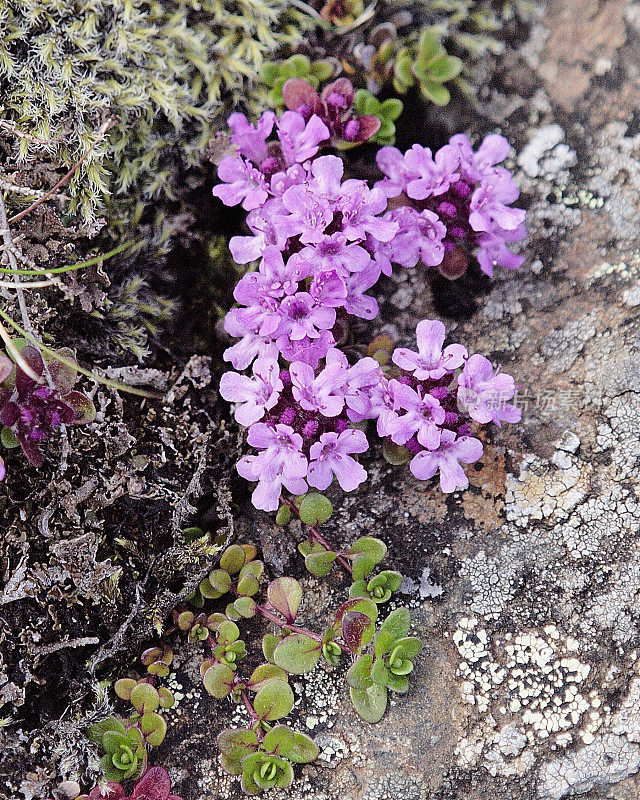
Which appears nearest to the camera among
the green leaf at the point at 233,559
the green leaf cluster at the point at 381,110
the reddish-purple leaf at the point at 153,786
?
the reddish-purple leaf at the point at 153,786

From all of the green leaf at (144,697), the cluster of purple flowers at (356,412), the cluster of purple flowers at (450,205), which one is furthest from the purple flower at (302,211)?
the green leaf at (144,697)

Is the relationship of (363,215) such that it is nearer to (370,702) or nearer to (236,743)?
(370,702)

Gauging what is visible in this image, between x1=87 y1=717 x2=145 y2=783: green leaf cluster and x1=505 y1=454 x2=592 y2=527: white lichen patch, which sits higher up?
x1=505 y1=454 x2=592 y2=527: white lichen patch

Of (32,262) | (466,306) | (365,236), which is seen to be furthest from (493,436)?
(32,262)

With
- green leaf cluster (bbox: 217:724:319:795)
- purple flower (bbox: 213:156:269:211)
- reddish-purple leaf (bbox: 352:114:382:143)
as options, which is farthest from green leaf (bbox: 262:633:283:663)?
reddish-purple leaf (bbox: 352:114:382:143)

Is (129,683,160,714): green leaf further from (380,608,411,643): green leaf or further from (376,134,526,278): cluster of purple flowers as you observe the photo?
(376,134,526,278): cluster of purple flowers

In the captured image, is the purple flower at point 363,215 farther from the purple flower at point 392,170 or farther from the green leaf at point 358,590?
the green leaf at point 358,590
